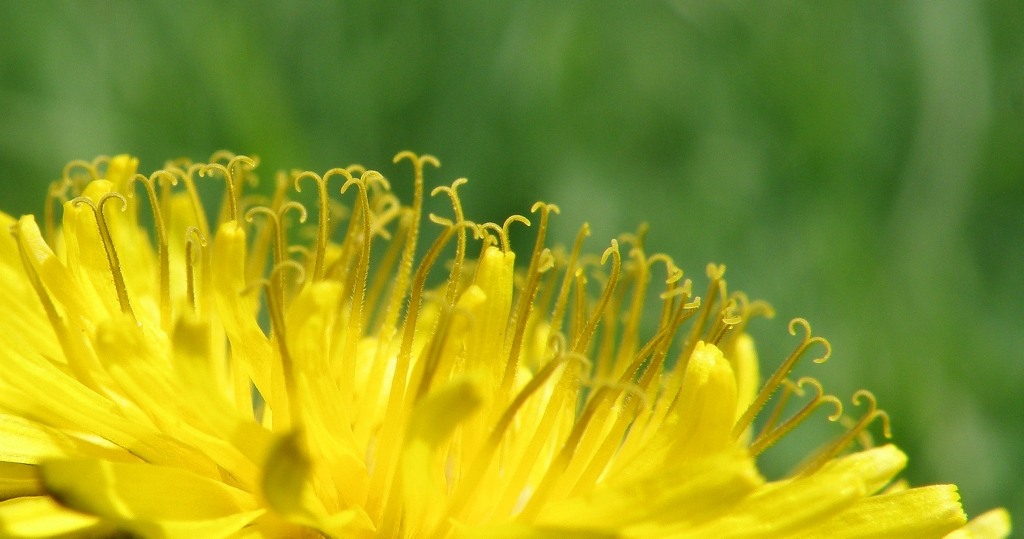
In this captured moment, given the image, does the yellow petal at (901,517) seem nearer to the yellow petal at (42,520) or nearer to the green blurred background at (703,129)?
the yellow petal at (42,520)

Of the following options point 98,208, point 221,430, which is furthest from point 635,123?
point 221,430

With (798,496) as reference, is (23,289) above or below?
above

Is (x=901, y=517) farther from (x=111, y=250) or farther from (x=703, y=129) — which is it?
(x=703, y=129)

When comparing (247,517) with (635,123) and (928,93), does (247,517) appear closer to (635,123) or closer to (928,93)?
(635,123)

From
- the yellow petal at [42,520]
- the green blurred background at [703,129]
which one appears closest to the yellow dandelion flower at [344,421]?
the yellow petal at [42,520]

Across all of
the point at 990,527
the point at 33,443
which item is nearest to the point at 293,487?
the point at 33,443

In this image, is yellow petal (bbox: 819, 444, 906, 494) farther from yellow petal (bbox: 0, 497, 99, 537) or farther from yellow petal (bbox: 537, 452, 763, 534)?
yellow petal (bbox: 0, 497, 99, 537)

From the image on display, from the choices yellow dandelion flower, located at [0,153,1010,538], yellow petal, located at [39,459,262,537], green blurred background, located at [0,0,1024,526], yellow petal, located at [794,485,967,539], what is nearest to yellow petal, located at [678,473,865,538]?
yellow dandelion flower, located at [0,153,1010,538]
